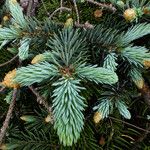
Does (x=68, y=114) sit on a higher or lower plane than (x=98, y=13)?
lower

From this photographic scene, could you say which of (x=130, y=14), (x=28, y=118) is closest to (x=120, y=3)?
(x=130, y=14)

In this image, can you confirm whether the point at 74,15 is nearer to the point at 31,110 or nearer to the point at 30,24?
the point at 30,24

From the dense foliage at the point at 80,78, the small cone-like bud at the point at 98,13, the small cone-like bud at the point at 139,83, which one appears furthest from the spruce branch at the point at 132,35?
the small cone-like bud at the point at 98,13

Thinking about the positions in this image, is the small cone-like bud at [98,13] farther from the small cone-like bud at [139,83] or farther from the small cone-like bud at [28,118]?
the small cone-like bud at [28,118]

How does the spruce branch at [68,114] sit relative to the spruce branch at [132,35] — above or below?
below

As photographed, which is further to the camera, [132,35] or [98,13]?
[98,13]

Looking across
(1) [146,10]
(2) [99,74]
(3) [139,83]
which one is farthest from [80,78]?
(1) [146,10]

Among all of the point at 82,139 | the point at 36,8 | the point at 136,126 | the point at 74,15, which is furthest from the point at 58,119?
the point at 36,8

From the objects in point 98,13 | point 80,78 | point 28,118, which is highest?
point 98,13

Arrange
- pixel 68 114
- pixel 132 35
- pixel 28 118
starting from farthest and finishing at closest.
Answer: pixel 28 118, pixel 132 35, pixel 68 114

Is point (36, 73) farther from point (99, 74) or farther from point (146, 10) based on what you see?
point (146, 10)

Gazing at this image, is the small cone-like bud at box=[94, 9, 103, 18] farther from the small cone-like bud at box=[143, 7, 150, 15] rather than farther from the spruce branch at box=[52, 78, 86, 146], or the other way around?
the spruce branch at box=[52, 78, 86, 146]

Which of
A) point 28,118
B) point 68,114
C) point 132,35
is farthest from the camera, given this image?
point 28,118
